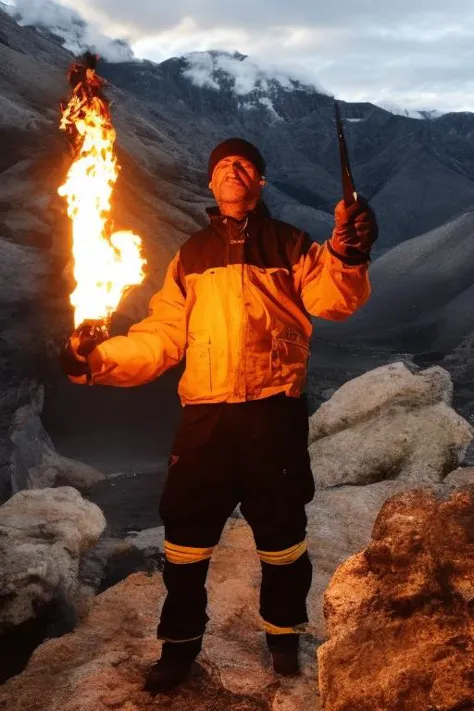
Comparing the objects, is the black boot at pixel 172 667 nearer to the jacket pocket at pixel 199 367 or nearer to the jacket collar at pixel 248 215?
the jacket pocket at pixel 199 367

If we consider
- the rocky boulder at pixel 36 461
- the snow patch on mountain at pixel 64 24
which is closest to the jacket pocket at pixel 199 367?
the rocky boulder at pixel 36 461

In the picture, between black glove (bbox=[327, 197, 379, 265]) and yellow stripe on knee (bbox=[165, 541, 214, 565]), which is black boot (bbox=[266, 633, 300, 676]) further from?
black glove (bbox=[327, 197, 379, 265])

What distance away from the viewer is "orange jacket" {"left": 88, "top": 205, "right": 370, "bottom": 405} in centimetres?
273

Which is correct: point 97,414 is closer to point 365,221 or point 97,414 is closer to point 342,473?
point 342,473

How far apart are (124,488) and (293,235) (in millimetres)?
10930

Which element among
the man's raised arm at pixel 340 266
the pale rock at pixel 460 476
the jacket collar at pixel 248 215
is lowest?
the pale rock at pixel 460 476

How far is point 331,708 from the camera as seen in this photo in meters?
2.10

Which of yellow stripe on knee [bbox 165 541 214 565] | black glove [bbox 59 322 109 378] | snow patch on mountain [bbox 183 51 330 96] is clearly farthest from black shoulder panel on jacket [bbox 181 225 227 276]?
snow patch on mountain [bbox 183 51 330 96]

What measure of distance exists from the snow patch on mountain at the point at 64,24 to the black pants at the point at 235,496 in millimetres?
80620

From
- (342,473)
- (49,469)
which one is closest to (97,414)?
(49,469)

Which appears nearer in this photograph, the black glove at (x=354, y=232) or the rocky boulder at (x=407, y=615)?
the rocky boulder at (x=407, y=615)

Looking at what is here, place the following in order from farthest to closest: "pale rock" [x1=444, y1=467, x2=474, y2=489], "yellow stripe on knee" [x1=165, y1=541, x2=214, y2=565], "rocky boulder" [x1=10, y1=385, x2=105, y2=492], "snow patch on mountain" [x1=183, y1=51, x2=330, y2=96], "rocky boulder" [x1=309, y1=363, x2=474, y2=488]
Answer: "snow patch on mountain" [x1=183, y1=51, x2=330, y2=96], "rocky boulder" [x1=10, y1=385, x2=105, y2=492], "rocky boulder" [x1=309, y1=363, x2=474, y2=488], "pale rock" [x1=444, y1=467, x2=474, y2=489], "yellow stripe on knee" [x1=165, y1=541, x2=214, y2=565]

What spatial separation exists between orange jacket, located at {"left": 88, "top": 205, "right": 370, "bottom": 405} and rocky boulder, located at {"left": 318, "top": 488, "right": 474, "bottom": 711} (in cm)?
85

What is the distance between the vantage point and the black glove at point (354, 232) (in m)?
2.41
